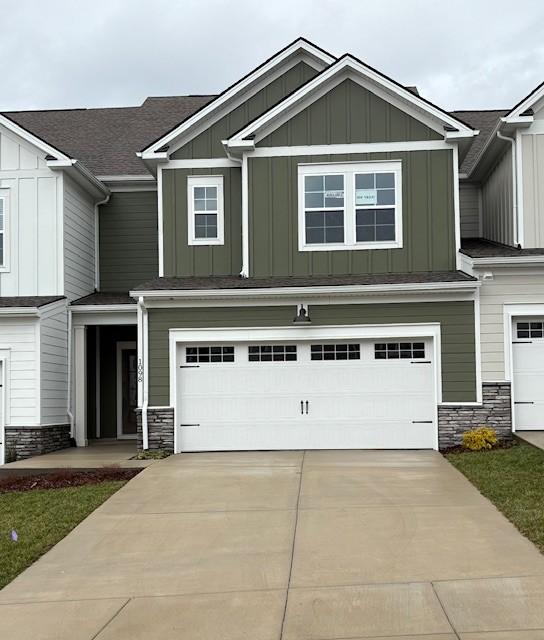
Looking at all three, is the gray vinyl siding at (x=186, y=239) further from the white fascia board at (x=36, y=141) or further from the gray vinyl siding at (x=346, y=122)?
the white fascia board at (x=36, y=141)

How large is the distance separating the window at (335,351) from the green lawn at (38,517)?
4719 mm

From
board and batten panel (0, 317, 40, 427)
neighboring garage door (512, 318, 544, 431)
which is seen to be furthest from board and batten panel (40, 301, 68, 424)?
neighboring garage door (512, 318, 544, 431)

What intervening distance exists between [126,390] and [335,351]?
6440mm

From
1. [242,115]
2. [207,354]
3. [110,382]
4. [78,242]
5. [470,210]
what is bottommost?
[110,382]

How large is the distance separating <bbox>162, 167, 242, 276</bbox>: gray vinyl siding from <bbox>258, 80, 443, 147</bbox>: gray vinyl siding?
1.64m

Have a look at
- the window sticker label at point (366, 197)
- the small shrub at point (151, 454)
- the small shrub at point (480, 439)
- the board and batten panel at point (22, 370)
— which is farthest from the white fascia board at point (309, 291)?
the small shrub at point (151, 454)

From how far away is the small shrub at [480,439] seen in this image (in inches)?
575

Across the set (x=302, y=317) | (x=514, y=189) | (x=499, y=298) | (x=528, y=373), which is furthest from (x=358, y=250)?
(x=528, y=373)

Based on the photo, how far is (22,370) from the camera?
16.5m

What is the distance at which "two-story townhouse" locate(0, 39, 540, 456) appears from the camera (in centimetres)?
1538

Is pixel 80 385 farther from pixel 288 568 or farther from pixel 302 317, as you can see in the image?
pixel 288 568

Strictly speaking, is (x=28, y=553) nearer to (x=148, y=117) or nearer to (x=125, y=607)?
(x=125, y=607)

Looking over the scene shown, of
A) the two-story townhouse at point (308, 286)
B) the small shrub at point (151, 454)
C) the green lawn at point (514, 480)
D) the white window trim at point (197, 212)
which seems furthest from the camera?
the white window trim at point (197, 212)

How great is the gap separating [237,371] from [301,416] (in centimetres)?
146
